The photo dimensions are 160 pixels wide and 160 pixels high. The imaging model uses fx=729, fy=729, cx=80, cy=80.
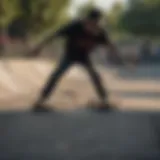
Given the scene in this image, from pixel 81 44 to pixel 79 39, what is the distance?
13 centimetres

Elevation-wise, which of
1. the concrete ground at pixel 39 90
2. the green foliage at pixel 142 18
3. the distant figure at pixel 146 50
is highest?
the green foliage at pixel 142 18

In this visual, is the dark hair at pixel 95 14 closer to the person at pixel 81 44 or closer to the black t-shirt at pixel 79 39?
the person at pixel 81 44

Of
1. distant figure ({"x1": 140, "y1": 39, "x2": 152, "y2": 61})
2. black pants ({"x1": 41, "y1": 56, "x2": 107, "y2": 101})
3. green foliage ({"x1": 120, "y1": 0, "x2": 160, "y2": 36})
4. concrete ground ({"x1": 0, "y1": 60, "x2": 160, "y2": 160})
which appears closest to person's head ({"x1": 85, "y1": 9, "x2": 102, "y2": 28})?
black pants ({"x1": 41, "y1": 56, "x2": 107, "y2": 101})

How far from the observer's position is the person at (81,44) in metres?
11.1

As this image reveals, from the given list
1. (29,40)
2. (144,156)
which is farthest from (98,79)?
→ (29,40)

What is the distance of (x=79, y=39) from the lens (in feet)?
37.1

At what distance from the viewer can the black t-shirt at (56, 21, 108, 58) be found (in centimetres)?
1106

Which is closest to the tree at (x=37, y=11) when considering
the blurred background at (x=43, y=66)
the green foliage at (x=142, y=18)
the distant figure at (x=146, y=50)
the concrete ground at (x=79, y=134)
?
the blurred background at (x=43, y=66)

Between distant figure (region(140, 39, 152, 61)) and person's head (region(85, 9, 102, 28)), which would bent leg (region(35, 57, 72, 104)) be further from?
distant figure (region(140, 39, 152, 61))

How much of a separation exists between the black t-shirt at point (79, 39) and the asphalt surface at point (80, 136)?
1.15m

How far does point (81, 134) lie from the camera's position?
27.0 ft

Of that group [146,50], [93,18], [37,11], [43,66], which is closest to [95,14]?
[93,18]

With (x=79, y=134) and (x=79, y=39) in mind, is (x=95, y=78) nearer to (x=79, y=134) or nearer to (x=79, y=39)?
(x=79, y=39)

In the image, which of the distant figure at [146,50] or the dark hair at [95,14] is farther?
the distant figure at [146,50]
